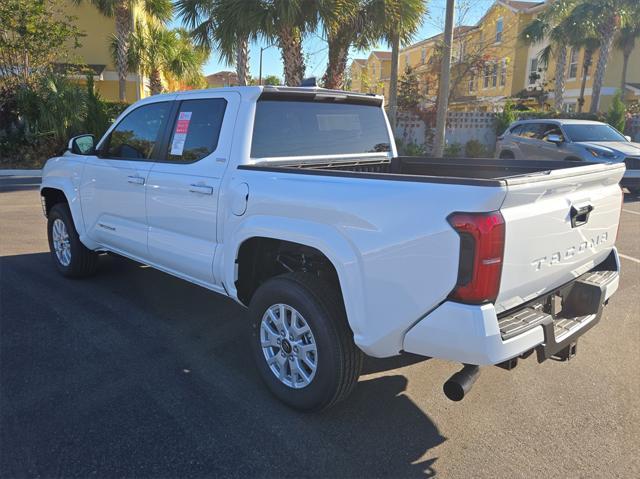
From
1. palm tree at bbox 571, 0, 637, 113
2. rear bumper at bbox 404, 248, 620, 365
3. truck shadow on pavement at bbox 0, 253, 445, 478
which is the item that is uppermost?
palm tree at bbox 571, 0, 637, 113

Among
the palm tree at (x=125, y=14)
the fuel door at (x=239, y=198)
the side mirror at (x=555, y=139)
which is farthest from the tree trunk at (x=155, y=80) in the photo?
the fuel door at (x=239, y=198)

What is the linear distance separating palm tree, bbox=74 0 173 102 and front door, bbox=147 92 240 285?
18447 mm

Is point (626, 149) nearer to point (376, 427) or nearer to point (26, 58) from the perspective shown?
point (376, 427)

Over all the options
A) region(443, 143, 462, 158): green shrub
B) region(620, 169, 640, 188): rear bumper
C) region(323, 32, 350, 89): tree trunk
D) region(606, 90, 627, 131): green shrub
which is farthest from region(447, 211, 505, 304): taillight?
region(606, 90, 627, 131): green shrub

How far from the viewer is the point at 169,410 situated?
3.12m

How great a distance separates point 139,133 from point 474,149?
15.4m

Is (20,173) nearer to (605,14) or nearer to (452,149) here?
(452,149)

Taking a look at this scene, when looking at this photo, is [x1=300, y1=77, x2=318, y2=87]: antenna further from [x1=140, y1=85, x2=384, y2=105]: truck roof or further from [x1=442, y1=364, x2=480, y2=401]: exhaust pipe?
[x1=442, y1=364, x2=480, y2=401]: exhaust pipe

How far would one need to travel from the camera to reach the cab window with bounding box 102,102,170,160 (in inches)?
169

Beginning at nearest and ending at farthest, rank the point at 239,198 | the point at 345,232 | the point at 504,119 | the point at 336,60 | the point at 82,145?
the point at 345,232
the point at 239,198
the point at 82,145
the point at 336,60
the point at 504,119

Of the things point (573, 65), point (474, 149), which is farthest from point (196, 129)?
point (573, 65)

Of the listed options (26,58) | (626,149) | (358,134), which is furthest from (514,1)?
(358,134)

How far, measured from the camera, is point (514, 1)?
35.8m

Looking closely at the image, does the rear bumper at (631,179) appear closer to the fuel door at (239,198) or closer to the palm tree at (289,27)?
the palm tree at (289,27)
